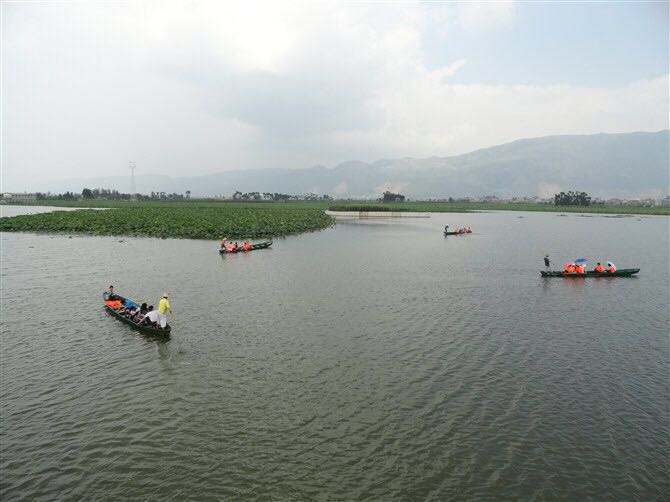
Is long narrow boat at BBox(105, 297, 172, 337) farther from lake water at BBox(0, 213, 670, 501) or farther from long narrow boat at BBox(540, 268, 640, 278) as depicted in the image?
long narrow boat at BBox(540, 268, 640, 278)

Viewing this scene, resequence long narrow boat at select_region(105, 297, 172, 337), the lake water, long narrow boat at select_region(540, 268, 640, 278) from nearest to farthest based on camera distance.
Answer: the lake water < long narrow boat at select_region(105, 297, 172, 337) < long narrow boat at select_region(540, 268, 640, 278)

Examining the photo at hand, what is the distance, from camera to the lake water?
1282cm

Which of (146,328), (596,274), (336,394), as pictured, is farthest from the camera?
(596,274)

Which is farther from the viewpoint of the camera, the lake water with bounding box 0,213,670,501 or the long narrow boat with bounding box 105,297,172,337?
the long narrow boat with bounding box 105,297,172,337

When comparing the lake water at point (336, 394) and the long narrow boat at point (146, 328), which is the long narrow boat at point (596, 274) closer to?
the lake water at point (336, 394)

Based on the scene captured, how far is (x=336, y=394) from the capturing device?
17.8m

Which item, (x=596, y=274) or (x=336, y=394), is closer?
(x=336, y=394)

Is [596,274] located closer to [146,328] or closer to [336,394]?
[336,394]

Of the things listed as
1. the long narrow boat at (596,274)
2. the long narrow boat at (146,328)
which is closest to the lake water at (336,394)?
the long narrow boat at (146,328)

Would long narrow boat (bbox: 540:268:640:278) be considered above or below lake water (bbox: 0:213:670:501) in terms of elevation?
above

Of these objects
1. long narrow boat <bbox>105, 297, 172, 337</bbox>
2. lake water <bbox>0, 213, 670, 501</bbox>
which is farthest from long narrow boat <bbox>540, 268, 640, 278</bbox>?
long narrow boat <bbox>105, 297, 172, 337</bbox>

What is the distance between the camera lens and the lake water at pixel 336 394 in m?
12.8

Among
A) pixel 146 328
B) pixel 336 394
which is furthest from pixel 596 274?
pixel 146 328

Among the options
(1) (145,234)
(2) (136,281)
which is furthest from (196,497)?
(1) (145,234)
